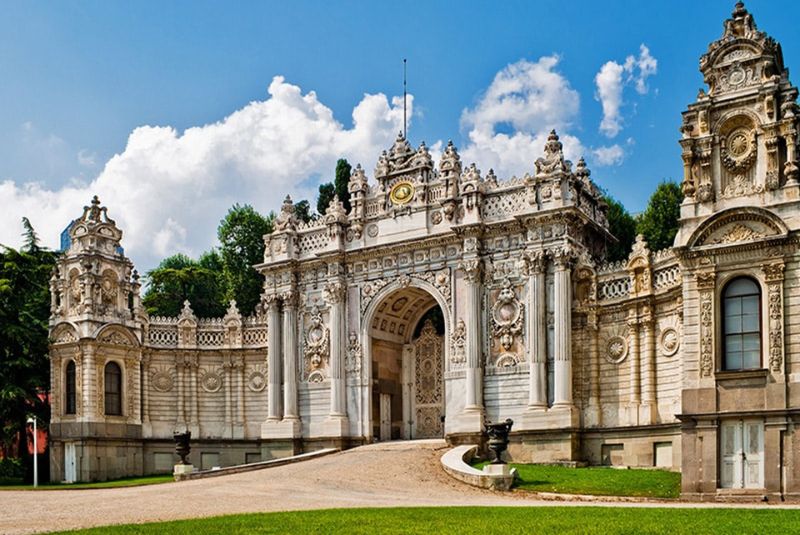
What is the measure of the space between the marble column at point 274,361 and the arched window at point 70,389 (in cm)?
790

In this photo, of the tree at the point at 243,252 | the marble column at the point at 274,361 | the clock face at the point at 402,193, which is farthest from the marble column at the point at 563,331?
the tree at the point at 243,252

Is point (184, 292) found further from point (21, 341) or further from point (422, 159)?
point (422, 159)

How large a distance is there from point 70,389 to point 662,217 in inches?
1117

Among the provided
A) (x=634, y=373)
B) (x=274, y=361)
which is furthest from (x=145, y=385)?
(x=634, y=373)

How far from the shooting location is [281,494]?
1077 inches

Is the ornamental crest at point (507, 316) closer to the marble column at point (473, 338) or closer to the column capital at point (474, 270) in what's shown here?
the marble column at point (473, 338)

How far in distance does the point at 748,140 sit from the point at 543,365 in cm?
1186

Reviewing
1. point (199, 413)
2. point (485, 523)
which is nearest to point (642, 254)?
point (485, 523)

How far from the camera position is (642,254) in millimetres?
33031

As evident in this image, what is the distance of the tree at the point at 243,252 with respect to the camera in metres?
61.4

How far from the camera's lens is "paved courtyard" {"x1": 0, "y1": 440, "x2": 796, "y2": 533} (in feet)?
75.8

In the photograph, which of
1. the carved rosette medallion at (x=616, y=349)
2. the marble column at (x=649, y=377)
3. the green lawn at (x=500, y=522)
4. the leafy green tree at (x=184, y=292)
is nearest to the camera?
the green lawn at (x=500, y=522)

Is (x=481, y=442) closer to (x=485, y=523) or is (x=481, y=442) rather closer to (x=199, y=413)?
(x=199, y=413)

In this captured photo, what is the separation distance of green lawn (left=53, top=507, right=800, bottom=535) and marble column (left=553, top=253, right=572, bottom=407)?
12981 millimetres
